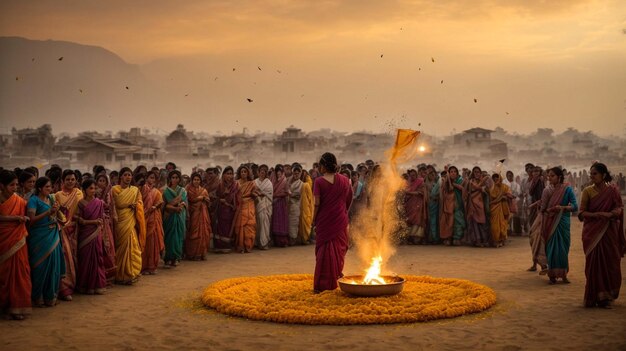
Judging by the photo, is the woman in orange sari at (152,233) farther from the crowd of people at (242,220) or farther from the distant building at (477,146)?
the distant building at (477,146)

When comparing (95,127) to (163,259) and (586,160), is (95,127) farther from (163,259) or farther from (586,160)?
(163,259)

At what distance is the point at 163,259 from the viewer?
1348 cm

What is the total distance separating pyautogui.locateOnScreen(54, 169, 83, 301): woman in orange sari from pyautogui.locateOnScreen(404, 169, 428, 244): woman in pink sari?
9809 millimetres

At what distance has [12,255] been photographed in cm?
839

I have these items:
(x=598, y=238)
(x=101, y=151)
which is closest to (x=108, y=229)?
(x=598, y=238)

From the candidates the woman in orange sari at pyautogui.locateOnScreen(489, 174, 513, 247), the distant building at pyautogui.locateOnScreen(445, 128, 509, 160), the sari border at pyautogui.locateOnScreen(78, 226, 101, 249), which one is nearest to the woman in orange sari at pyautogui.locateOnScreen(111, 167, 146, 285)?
the sari border at pyautogui.locateOnScreen(78, 226, 101, 249)

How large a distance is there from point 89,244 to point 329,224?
3.81 m

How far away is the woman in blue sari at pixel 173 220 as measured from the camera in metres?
13.4

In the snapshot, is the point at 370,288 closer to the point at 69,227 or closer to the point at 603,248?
the point at 603,248

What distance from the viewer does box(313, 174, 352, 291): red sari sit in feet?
30.5

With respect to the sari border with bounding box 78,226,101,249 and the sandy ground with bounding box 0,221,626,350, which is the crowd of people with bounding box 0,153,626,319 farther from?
the sandy ground with bounding box 0,221,626,350

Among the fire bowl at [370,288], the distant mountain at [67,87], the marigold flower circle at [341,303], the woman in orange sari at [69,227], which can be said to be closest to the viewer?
the marigold flower circle at [341,303]

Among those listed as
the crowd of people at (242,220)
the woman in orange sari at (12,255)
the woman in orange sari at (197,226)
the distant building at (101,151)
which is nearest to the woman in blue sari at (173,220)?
the crowd of people at (242,220)

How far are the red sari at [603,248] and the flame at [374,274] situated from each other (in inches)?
110
